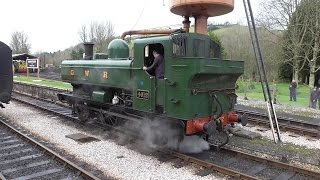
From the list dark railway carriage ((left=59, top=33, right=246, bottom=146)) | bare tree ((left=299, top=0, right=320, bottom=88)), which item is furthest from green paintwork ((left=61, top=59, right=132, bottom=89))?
bare tree ((left=299, top=0, right=320, bottom=88))

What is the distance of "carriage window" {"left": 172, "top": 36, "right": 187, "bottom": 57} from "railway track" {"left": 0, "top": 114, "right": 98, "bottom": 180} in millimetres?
3373

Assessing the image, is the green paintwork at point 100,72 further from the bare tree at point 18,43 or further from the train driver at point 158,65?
the bare tree at point 18,43

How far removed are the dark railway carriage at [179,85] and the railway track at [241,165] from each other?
0.69m

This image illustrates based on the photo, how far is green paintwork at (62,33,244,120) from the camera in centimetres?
719

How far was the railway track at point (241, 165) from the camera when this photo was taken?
662cm

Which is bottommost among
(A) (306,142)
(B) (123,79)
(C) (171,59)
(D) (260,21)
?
(A) (306,142)

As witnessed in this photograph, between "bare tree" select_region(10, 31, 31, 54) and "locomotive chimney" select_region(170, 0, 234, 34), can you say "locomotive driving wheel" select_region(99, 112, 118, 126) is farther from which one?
"bare tree" select_region(10, 31, 31, 54)

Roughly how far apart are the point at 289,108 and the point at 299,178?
10488mm

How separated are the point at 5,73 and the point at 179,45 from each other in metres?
8.29

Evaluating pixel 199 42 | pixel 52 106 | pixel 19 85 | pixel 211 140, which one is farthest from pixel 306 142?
pixel 19 85

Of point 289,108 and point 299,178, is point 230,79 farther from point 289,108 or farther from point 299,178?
point 289,108

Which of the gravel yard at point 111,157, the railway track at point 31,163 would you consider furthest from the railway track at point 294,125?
the railway track at point 31,163

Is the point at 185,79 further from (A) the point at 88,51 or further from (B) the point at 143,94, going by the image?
(A) the point at 88,51

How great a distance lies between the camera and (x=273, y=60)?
29.2 m
